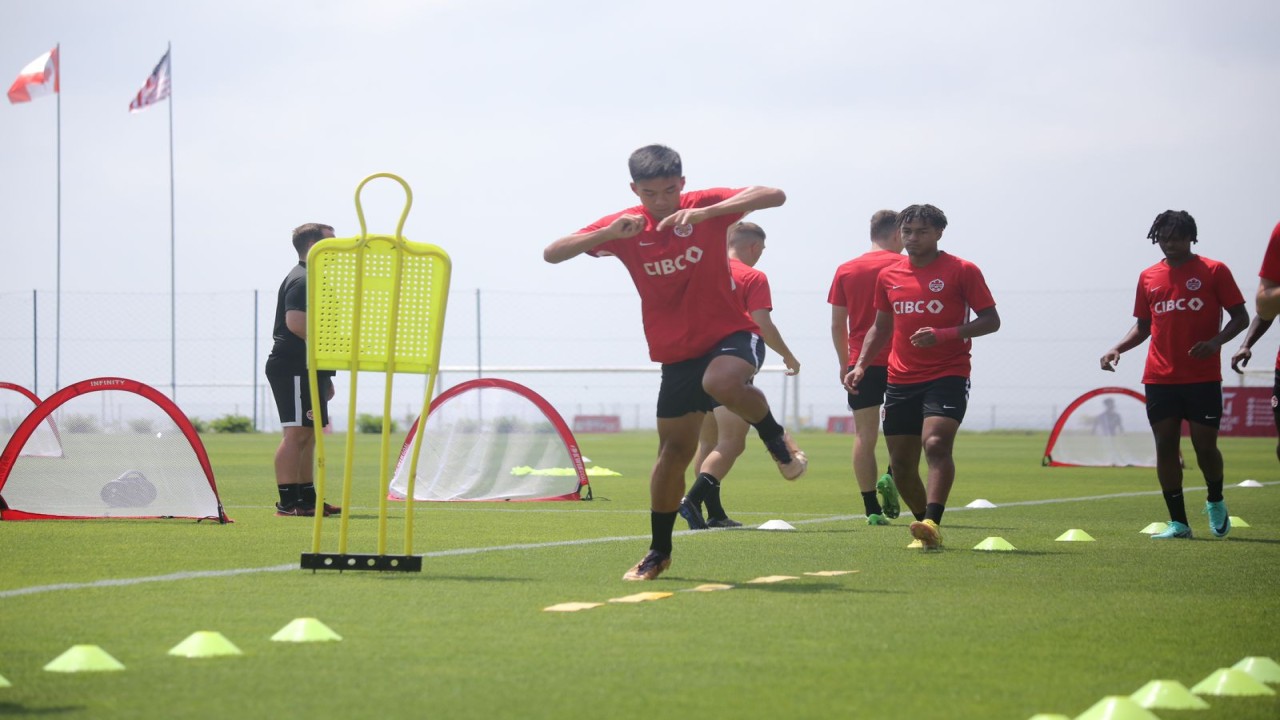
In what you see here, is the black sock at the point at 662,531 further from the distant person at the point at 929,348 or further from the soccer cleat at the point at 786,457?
the distant person at the point at 929,348

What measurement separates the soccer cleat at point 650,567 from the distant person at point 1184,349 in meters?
3.67

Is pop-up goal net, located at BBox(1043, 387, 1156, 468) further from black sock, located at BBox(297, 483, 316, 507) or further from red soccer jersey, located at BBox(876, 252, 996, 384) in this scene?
red soccer jersey, located at BBox(876, 252, 996, 384)

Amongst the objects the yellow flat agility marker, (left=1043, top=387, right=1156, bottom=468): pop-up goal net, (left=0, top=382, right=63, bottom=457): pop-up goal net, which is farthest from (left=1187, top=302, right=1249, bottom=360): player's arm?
(left=1043, top=387, right=1156, bottom=468): pop-up goal net

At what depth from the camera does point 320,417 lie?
300 inches

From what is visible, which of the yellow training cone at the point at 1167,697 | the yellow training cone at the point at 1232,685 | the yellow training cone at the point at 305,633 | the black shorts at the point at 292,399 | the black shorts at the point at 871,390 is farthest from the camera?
the black shorts at the point at 292,399

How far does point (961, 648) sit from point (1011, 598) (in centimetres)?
136

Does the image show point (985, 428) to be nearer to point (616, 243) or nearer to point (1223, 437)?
point (1223, 437)

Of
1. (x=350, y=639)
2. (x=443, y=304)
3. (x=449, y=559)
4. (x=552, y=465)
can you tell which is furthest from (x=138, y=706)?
(x=552, y=465)

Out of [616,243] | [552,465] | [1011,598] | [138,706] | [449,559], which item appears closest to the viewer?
[138,706]

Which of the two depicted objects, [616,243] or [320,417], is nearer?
[616,243]

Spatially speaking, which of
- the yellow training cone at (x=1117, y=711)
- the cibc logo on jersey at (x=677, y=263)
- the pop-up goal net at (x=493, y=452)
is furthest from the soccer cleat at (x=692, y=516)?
the yellow training cone at (x=1117, y=711)

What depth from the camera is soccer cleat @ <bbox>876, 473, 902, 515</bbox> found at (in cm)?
977

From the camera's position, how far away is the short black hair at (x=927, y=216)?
28.1ft

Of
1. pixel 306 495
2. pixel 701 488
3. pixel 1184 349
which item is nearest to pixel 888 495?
pixel 701 488
